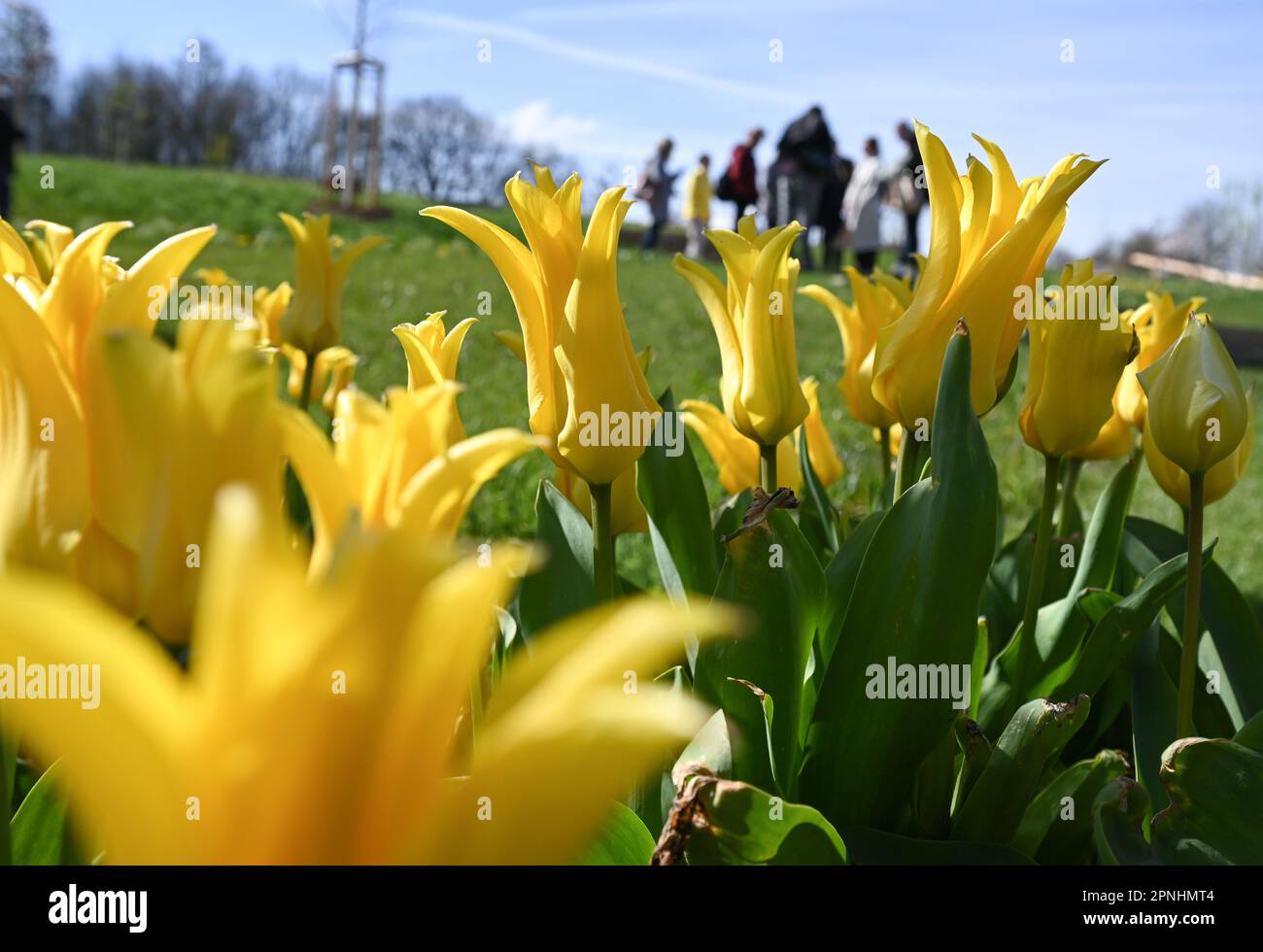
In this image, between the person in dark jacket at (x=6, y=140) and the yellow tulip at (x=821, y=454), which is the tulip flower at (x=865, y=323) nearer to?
the yellow tulip at (x=821, y=454)

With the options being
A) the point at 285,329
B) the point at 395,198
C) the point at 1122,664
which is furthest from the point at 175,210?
the point at 1122,664

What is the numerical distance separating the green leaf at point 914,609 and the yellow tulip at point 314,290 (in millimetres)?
1826

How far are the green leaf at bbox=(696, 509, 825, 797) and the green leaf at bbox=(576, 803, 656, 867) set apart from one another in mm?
213

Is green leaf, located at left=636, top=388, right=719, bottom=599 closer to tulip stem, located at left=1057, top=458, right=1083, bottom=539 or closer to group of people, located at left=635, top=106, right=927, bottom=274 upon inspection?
tulip stem, located at left=1057, top=458, right=1083, bottom=539

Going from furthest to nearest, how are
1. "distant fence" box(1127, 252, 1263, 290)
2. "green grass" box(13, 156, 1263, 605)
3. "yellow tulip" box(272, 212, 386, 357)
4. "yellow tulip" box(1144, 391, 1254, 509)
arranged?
"distant fence" box(1127, 252, 1263, 290) → "green grass" box(13, 156, 1263, 605) → "yellow tulip" box(272, 212, 386, 357) → "yellow tulip" box(1144, 391, 1254, 509)

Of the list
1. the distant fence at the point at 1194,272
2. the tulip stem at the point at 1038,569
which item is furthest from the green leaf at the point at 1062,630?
the distant fence at the point at 1194,272

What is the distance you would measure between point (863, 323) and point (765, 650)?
0.99 m

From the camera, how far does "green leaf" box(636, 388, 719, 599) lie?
69.2 inches

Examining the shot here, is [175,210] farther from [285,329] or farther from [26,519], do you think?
[26,519]

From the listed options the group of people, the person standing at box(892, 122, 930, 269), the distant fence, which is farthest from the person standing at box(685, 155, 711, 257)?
the distant fence

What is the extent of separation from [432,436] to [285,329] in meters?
2.29

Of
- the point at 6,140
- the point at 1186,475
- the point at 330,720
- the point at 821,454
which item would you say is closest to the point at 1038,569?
the point at 1186,475

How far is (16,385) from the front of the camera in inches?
32.6

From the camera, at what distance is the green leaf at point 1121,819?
126cm
